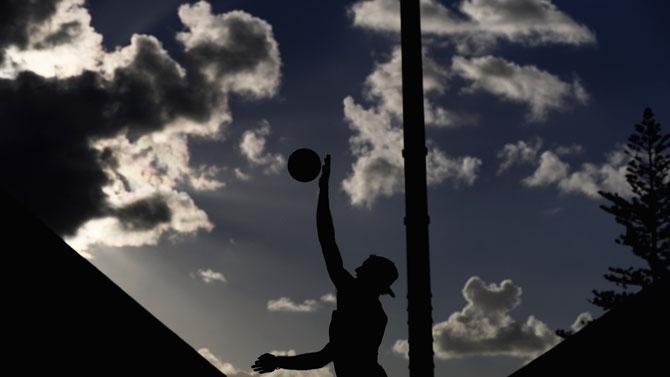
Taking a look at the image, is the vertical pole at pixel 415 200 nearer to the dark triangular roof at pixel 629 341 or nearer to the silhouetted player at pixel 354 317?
the silhouetted player at pixel 354 317

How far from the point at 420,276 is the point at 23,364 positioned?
10.8 feet

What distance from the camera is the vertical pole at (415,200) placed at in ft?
19.3

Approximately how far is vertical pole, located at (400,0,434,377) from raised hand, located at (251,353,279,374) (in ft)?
3.47

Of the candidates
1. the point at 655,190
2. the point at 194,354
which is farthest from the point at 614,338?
the point at 655,190

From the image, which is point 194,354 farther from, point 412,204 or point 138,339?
point 412,204

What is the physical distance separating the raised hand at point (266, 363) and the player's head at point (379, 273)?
921mm

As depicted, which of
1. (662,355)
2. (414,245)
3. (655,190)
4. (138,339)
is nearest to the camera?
(662,355)

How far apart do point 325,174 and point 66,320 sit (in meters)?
2.49

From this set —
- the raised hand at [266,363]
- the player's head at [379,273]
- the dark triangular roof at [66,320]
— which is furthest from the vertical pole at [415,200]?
the dark triangular roof at [66,320]

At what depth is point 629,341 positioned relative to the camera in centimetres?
573

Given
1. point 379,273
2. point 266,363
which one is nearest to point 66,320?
point 266,363

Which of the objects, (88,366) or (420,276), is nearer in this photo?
(420,276)

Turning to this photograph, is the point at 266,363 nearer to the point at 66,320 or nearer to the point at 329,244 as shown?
the point at 329,244

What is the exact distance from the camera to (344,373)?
5.92 meters
